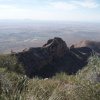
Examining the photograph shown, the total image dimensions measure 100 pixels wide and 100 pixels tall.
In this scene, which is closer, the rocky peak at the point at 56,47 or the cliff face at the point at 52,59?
the cliff face at the point at 52,59

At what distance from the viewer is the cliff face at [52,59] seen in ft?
199

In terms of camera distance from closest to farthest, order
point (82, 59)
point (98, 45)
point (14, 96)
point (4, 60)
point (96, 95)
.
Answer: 1. point (14, 96)
2. point (96, 95)
3. point (4, 60)
4. point (82, 59)
5. point (98, 45)

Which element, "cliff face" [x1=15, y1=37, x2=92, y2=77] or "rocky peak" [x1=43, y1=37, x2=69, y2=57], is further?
"rocky peak" [x1=43, y1=37, x2=69, y2=57]

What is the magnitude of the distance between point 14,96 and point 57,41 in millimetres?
61592

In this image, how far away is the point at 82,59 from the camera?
73.0 metres

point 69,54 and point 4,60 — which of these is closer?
point 4,60

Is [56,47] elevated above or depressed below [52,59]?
above

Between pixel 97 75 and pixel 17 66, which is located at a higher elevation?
pixel 97 75

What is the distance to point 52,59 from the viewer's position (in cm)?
6819

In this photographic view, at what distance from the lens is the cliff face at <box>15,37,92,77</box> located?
6053cm

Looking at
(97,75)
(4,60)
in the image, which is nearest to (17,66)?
(4,60)

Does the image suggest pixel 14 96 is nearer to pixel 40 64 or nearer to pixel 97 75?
pixel 97 75

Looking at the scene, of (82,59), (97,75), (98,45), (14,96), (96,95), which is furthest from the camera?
(98,45)

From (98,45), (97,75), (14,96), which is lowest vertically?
(98,45)
